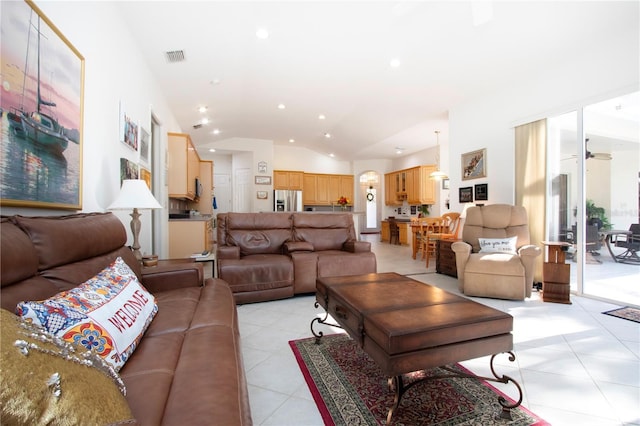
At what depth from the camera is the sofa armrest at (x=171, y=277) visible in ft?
6.57

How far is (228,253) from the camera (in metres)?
3.14

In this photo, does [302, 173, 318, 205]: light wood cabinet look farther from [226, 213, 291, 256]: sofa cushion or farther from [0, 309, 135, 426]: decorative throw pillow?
[0, 309, 135, 426]: decorative throw pillow

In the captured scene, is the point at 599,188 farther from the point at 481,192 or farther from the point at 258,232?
the point at 258,232

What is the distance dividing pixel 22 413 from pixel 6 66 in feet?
4.97

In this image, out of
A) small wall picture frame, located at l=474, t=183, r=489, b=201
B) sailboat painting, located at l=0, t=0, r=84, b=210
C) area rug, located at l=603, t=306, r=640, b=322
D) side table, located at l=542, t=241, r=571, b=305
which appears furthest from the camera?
small wall picture frame, located at l=474, t=183, r=489, b=201

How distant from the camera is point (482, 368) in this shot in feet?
5.90

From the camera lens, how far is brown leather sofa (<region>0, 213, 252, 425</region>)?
83cm

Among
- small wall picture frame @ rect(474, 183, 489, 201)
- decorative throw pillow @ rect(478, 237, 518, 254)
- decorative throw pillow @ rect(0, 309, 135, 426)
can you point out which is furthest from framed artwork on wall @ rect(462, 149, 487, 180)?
decorative throw pillow @ rect(0, 309, 135, 426)

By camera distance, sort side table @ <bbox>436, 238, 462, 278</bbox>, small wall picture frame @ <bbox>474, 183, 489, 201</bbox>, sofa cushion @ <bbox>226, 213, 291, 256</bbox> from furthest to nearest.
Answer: small wall picture frame @ <bbox>474, 183, 489, 201</bbox>
side table @ <bbox>436, 238, 462, 278</bbox>
sofa cushion @ <bbox>226, 213, 291, 256</bbox>

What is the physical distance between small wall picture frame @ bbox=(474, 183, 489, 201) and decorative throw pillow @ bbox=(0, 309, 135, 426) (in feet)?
15.8

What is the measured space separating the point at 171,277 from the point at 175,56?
2.79 meters

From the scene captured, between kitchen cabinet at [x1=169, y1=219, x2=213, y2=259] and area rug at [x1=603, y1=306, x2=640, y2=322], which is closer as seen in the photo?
area rug at [x1=603, y1=306, x2=640, y2=322]

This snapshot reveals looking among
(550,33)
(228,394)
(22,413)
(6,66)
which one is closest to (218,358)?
(228,394)

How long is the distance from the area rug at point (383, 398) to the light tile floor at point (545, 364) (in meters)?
0.08
